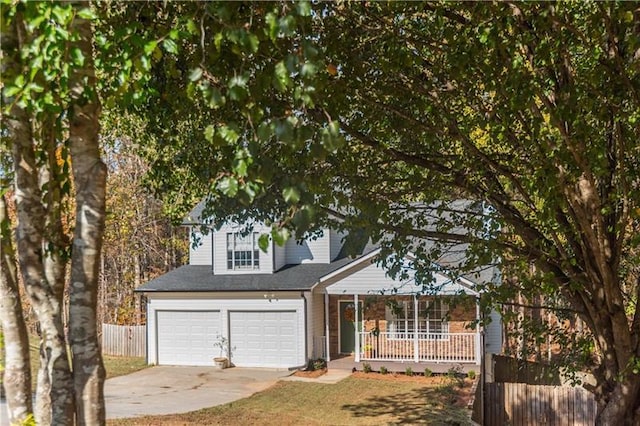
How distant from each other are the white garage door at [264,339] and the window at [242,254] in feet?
5.58

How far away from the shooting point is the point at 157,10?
478 cm

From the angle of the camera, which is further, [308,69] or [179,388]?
[179,388]

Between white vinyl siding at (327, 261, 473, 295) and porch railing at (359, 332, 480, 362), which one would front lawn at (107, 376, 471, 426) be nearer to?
porch railing at (359, 332, 480, 362)

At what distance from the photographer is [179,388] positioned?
1584cm

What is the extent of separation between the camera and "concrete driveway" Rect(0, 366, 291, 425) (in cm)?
1320

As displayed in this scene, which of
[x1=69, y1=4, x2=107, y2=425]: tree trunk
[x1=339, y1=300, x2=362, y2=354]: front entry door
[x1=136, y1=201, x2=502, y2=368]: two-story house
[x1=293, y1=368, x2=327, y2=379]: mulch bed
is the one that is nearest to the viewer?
[x1=69, y1=4, x2=107, y2=425]: tree trunk

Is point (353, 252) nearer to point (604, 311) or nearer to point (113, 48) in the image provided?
point (604, 311)

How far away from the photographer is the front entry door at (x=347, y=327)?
19.9m

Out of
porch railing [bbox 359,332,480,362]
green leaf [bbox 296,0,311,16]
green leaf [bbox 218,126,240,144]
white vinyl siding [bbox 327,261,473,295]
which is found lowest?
porch railing [bbox 359,332,480,362]

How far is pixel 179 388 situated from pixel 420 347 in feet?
23.9

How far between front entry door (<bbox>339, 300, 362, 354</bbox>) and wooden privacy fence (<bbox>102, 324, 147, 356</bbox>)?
23.9 feet

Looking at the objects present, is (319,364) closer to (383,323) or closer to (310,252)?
(383,323)

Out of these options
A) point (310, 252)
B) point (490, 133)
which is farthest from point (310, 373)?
point (490, 133)

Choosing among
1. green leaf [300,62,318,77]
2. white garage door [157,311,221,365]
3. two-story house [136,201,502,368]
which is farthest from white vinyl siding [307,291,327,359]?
green leaf [300,62,318,77]
